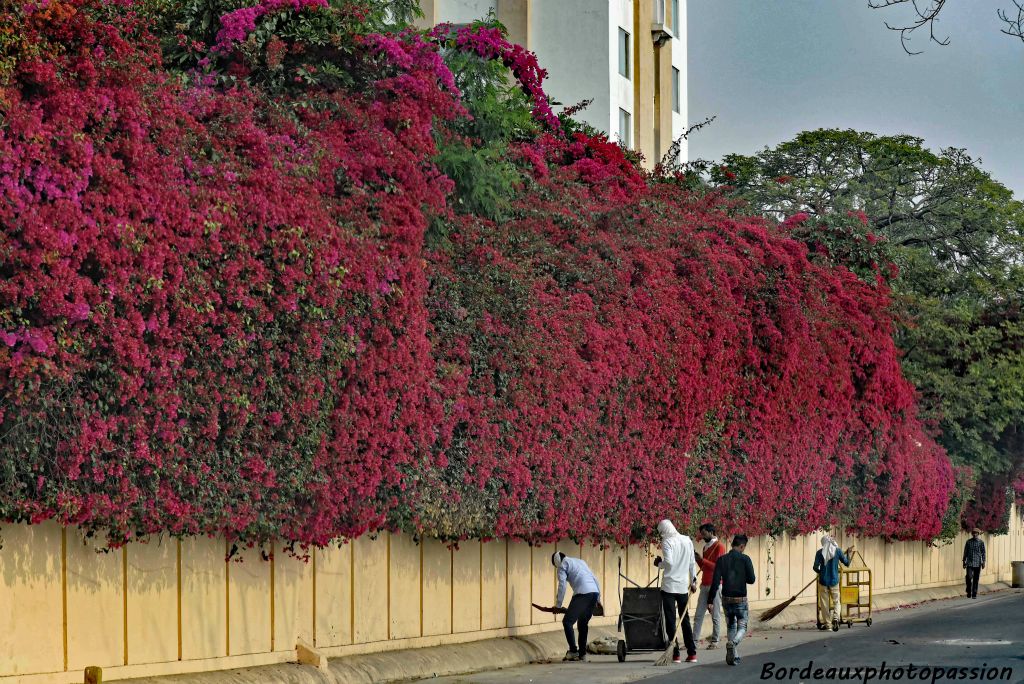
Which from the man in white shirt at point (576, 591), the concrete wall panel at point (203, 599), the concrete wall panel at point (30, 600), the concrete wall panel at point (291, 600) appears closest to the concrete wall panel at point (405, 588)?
the concrete wall panel at point (291, 600)

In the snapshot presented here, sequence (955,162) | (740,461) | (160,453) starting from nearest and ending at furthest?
(160,453), (740,461), (955,162)

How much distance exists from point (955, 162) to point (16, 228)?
3855 centimetres

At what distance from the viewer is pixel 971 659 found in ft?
61.3

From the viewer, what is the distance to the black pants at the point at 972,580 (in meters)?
40.2

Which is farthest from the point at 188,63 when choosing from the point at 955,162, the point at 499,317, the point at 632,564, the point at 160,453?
the point at 955,162

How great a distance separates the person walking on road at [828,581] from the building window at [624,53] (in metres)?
21.3

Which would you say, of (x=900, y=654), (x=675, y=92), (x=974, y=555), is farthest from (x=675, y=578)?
(x=675, y=92)

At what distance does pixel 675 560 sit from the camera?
1998 cm

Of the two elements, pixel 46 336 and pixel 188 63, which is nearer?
pixel 46 336

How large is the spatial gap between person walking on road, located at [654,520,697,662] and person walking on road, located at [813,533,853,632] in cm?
667

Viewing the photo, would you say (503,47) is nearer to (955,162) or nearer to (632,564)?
(632,564)

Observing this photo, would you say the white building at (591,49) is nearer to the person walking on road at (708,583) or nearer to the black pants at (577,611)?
the person walking on road at (708,583)

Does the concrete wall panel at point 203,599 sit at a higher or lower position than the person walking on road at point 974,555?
higher

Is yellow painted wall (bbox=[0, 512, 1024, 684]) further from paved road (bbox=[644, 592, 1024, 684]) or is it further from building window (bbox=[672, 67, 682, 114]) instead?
building window (bbox=[672, 67, 682, 114])
